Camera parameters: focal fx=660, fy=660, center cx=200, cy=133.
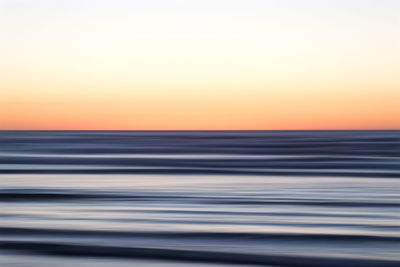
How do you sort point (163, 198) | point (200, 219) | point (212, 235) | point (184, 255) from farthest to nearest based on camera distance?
1. point (163, 198)
2. point (200, 219)
3. point (212, 235)
4. point (184, 255)

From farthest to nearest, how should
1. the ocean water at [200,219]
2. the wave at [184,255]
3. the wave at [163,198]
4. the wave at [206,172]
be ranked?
the wave at [206,172] < the wave at [163,198] < the ocean water at [200,219] < the wave at [184,255]

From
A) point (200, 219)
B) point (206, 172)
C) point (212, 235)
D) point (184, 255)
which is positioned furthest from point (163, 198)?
point (206, 172)

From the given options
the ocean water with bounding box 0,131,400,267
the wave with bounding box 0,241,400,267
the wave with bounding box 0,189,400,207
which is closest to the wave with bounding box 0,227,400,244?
the ocean water with bounding box 0,131,400,267

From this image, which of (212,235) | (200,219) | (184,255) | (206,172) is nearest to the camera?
(184,255)

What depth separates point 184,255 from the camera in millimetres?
4148

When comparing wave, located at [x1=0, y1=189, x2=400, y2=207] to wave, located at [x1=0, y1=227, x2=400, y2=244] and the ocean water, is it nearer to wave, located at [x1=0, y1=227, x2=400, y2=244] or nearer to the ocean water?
the ocean water

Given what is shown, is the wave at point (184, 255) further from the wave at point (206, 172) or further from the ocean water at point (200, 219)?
the wave at point (206, 172)

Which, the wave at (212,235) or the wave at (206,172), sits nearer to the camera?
the wave at (212,235)

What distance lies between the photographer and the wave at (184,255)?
12.9 ft

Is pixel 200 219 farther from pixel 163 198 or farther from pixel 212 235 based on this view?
pixel 163 198

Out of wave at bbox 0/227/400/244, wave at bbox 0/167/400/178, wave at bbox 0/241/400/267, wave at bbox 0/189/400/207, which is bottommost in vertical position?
wave at bbox 0/241/400/267

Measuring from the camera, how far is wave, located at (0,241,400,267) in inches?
155

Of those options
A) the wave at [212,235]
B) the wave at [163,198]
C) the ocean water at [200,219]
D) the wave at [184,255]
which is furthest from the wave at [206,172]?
the wave at [184,255]

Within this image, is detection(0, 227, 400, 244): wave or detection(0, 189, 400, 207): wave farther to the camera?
detection(0, 189, 400, 207): wave
